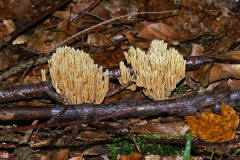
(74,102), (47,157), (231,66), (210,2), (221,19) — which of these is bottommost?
(47,157)

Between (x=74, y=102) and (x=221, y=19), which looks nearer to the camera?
(x=74, y=102)

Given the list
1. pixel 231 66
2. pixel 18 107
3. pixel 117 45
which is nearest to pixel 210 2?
pixel 117 45

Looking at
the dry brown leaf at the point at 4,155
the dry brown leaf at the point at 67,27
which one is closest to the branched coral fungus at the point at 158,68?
the dry brown leaf at the point at 4,155

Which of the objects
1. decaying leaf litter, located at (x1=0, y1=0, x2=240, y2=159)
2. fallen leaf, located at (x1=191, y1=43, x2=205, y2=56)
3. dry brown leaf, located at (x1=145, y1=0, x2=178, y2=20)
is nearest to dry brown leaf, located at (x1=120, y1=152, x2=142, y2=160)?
decaying leaf litter, located at (x1=0, y1=0, x2=240, y2=159)

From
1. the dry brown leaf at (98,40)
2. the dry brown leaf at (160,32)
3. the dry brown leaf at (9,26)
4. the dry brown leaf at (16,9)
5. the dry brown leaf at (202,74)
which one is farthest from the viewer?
the dry brown leaf at (16,9)

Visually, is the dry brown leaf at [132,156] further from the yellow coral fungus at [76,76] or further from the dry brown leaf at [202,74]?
the dry brown leaf at [202,74]

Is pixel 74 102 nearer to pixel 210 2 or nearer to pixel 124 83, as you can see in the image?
pixel 124 83
